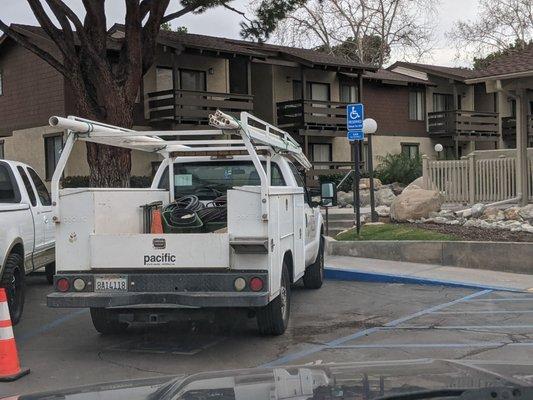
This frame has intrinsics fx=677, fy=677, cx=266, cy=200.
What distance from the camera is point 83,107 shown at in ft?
54.1

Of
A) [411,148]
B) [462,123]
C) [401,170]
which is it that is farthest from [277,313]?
[462,123]

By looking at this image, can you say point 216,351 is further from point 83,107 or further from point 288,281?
point 83,107

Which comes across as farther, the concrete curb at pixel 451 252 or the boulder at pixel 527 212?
the boulder at pixel 527 212

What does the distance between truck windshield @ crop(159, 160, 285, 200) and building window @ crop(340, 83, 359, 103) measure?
83.9 ft

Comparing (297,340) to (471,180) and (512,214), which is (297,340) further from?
(471,180)

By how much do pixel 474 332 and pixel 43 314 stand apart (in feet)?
18.6

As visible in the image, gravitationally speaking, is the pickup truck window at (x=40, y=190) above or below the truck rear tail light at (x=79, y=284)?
above

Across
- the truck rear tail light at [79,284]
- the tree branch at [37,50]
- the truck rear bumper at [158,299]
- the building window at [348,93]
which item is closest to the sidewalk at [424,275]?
the truck rear bumper at [158,299]

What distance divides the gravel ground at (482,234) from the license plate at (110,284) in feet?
27.0

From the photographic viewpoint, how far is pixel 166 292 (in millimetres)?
6648

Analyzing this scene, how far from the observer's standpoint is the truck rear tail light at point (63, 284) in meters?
6.72

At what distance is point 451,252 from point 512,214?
129 inches

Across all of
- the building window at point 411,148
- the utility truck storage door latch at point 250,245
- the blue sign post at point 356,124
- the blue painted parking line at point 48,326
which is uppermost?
the building window at point 411,148

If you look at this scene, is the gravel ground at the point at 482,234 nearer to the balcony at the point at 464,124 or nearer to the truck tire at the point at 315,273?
the truck tire at the point at 315,273
